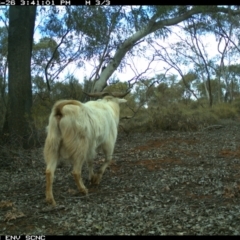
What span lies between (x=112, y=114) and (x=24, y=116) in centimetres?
350

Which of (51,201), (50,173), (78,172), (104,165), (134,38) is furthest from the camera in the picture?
(134,38)

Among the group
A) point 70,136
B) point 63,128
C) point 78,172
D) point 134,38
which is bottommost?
point 78,172

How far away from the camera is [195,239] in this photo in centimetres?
345

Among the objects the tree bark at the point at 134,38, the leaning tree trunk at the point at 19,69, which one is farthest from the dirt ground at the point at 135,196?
the tree bark at the point at 134,38

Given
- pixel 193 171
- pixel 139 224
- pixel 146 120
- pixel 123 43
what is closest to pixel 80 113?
pixel 139 224

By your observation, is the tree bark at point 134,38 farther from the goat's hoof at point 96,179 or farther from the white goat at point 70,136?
the white goat at point 70,136

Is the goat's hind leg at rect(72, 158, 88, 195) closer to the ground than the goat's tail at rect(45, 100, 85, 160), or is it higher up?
closer to the ground

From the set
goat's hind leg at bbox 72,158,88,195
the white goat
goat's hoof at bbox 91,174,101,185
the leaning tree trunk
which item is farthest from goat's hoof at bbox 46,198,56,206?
the leaning tree trunk

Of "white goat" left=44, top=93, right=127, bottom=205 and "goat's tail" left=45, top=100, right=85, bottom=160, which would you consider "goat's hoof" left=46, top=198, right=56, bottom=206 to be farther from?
"goat's tail" left=45, top=100, right=85, bottom=160

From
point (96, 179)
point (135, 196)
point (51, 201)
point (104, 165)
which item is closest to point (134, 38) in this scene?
point (104, 165)

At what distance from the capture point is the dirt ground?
154 inches

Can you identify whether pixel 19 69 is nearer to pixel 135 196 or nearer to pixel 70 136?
pixel 70 136

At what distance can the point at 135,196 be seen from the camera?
5.11m

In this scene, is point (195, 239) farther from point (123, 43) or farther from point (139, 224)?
point (123, 43)
